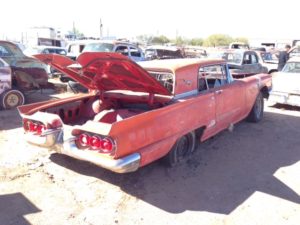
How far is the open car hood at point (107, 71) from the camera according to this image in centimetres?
412

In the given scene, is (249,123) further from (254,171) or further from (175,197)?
(175,197)

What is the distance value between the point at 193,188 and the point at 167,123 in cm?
86

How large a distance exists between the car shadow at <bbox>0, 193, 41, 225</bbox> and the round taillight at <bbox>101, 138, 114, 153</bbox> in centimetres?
94

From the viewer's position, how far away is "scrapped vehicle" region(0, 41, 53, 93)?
8930 mm

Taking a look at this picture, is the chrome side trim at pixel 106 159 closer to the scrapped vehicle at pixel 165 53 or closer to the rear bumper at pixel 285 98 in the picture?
the rear bumper at pixel 285 98

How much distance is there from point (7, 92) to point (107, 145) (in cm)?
529

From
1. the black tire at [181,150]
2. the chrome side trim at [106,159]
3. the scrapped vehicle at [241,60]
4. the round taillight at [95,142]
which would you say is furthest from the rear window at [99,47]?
the round taillight at [95,142]

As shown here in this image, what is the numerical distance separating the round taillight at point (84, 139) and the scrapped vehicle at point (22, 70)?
215 inches

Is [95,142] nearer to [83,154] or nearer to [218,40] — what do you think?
[83,154]

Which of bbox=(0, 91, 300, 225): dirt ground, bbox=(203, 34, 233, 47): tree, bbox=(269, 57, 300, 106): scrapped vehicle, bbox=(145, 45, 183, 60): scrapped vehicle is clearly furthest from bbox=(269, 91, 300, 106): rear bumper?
bbox=(203, 34, 233, 47): tree

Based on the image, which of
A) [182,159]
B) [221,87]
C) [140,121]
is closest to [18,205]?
[140,121]

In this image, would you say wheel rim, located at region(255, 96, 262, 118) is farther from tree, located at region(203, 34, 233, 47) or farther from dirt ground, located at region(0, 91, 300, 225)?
tree, located at region(203, 34, 233, 47)

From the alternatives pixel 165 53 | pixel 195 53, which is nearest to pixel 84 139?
pixel 165 53

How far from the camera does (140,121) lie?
3930 mm
